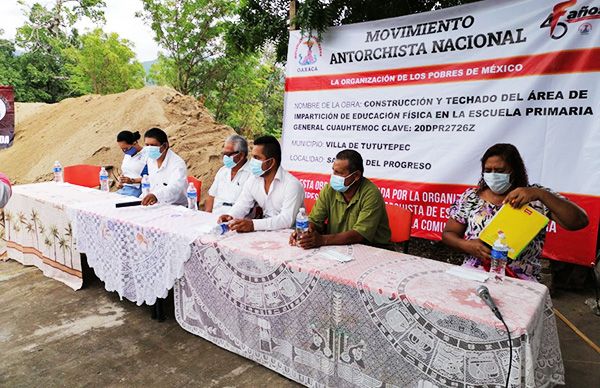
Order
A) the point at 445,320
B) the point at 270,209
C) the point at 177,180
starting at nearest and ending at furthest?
the point at 445,320, the point at 270,209, the point at 177,180

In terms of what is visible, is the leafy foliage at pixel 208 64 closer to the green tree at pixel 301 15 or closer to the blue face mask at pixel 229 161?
the green tree at pixel 301 15

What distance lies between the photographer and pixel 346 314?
1.87 m

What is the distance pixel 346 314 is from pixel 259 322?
0.63 metres

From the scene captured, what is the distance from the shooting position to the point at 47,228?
12.2 ft

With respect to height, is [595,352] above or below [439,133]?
below

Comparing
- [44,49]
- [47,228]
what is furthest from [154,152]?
[44,49]

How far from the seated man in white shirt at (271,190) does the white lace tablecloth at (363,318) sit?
31cm

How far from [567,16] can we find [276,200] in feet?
8.40

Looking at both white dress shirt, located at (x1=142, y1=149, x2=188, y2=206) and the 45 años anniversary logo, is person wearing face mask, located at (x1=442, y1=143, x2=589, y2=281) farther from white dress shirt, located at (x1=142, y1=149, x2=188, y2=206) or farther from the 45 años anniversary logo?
white dress shirt, located at (x1=142, y1=149, x2=188, y2=206)

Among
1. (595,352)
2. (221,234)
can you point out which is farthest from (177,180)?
(595,352)

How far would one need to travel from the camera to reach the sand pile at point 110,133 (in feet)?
22.8

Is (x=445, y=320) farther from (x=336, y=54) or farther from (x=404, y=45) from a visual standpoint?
(x=336, y=54)

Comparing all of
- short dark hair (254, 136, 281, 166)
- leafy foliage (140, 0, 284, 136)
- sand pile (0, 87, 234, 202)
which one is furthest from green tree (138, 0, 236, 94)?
short dark hair (254, 136, 281, 166)

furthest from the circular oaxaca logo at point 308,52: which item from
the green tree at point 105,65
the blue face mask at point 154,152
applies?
the green tree at point 105,65
